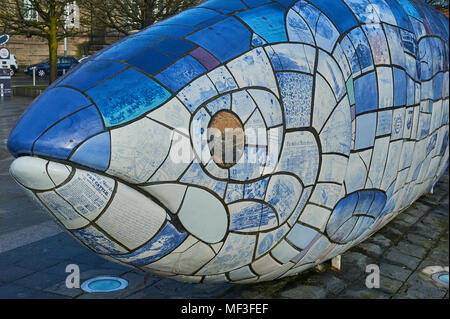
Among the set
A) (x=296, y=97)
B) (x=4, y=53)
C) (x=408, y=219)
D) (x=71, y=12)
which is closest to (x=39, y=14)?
(x=71, y=12)

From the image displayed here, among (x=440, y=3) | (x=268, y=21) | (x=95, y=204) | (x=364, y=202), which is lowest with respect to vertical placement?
(x=364, y=202)

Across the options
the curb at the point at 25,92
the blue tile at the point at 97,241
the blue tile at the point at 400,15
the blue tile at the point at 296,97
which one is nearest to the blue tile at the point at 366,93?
the blue tile at the point at 296,97

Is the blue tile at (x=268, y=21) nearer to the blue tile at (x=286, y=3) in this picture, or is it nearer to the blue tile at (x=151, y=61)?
the blue tile at (x=286, y=3)

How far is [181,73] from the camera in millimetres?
2562

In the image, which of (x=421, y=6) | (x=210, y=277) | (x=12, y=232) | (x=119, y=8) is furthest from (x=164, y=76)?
(x=119, y=8)

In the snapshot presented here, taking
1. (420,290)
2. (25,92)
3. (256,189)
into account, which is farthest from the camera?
(25,92)

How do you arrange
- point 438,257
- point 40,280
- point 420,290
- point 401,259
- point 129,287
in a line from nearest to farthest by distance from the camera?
point 129,287 < point 40,280 < point 420,290 < point 401,259 < point 438,257

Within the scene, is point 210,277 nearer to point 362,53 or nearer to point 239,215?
point 239,215

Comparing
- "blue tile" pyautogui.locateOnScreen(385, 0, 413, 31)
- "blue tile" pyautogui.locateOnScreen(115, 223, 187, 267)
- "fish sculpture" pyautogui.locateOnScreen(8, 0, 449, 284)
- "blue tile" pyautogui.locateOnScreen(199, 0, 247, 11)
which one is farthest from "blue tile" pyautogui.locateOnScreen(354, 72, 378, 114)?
"blue tile" pyautogui.locateOnScreen(115, 223, 187, 267)

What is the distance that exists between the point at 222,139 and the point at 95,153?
2.04 feet

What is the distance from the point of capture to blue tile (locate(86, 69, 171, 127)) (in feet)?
7.74

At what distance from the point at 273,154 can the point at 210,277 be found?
0.83m

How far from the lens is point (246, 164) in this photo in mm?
2668

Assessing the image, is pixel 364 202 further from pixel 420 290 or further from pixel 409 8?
pixel 409 8
